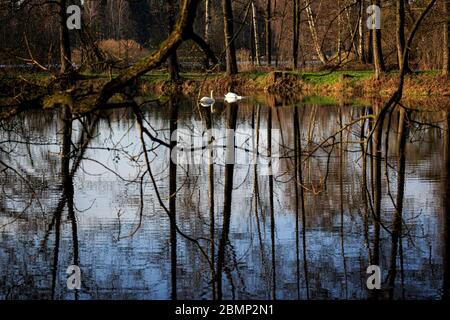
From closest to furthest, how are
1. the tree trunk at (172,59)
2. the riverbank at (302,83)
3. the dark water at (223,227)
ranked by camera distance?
the dark water at (223,227)
the riverbank at (302,83)
the tree trunk at (172,59)

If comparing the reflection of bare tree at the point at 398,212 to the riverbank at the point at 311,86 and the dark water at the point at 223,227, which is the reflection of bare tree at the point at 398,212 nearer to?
the dark water at the point at 223,227

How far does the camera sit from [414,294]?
683 centimetres

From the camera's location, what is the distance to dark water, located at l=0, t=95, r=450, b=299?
7.20 meters

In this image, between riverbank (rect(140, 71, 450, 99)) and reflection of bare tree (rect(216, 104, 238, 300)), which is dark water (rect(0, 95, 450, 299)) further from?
riverbank (rect(140, 71, 450, 99))

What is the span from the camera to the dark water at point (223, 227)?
7.20 meters

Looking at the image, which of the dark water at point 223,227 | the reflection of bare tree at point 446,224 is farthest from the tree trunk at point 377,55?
the dark water at point 223,227

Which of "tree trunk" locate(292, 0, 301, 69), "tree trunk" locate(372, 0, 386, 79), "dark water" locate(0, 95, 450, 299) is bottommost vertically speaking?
"dark water" locate(0, 95, 450, 299)

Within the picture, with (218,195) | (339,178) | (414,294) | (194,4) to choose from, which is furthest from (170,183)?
(194,4)


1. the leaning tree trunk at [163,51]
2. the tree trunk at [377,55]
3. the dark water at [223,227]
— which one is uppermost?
the tree trunk at [377,55]

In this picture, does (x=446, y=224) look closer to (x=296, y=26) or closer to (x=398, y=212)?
(x=398, y=212)

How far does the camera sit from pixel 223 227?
370 inches

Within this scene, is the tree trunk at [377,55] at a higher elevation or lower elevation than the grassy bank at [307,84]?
higher

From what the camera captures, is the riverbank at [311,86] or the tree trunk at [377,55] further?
the tree trunk at [377,55]

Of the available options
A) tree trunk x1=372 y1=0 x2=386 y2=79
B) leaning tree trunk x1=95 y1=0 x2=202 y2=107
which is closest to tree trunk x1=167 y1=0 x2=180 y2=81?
tree trunk x1=372 y1=0 x2=386 y2=79
